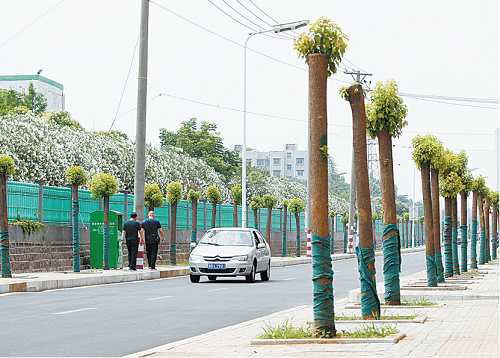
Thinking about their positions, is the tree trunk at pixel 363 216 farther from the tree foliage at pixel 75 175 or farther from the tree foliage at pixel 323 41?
the tree foliage at pixel 75 175

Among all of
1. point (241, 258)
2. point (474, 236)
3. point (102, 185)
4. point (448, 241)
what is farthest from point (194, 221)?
point (448, 241)

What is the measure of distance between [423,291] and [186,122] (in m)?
63.5

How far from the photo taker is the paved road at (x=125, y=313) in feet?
31.2

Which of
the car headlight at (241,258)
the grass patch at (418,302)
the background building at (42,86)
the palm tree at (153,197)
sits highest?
the background building at (42,86)

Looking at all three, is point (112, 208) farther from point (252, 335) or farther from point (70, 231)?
point (252, 335)

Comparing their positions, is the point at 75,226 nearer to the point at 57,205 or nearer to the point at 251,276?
the point at 57,205

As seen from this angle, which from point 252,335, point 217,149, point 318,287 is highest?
point 217,149

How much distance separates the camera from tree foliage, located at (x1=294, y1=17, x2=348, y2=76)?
9445 millimetres

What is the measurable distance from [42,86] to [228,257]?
93.6m

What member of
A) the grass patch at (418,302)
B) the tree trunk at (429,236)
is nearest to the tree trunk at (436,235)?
the tree trunk at (429,236)

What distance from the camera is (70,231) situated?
87.2ft

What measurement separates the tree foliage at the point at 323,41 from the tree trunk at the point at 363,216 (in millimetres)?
1768

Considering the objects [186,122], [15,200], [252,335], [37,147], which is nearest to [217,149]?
[186,122]

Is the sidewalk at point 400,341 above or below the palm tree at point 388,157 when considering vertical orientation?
below
